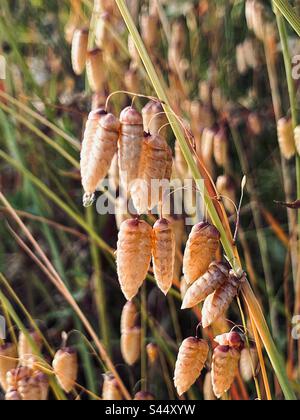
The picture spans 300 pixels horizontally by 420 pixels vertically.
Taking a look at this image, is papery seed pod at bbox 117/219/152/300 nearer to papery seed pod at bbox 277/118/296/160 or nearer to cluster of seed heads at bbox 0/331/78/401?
cluster of seed heads at bbox 0/331/78/401

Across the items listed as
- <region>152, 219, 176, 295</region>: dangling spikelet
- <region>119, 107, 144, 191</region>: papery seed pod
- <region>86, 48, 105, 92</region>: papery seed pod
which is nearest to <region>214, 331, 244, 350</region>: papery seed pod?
<region>152, 219, 176, 295</region>: dangling spikelet

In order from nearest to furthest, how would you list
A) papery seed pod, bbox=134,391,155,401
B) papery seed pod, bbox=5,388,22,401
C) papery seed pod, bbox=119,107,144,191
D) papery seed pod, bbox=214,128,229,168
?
papery seed pod, bbox=119,107,144,191
papery seed pod, bbox=5,388,22,401
papery seed pod, bbox=134,391,155,401
papery seed pod, bbox=214,128,229,168

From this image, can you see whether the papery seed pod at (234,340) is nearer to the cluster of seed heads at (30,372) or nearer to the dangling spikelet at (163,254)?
the dangling spikelet at (163,254)

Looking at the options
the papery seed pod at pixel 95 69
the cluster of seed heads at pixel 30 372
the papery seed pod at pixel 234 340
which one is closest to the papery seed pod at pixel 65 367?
the cluster of seed heads at pixel 30 372

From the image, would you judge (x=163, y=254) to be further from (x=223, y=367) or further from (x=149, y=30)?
(x=149, y=30)

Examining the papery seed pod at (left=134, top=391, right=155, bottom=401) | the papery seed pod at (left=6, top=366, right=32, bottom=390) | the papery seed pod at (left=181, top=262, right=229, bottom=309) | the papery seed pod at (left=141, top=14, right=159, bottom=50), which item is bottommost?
A: the papery seed pod at (left=134, top=391, right=155, bottom=401)

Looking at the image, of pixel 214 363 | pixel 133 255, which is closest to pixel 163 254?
pixel 133 255
